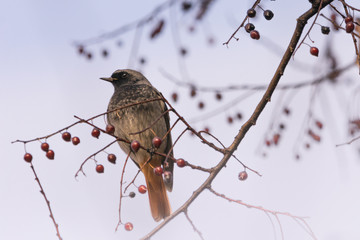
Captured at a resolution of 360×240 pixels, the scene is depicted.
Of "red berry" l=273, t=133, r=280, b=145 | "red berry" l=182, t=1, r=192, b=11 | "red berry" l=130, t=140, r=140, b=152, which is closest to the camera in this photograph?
"red berry" l=130, t=140, r=140, b=152

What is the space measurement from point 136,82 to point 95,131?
8.12ft

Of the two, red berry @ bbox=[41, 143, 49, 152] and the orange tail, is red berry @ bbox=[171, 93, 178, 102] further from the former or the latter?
red berry @ bbox=[41, 143, 49, 152]

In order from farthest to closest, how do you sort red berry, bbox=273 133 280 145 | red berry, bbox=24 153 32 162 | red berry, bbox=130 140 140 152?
red berry, bbox=273 133 280 145 < red berry, bbox=24 153 32 162 < red berry, bbox=130 140 140 152

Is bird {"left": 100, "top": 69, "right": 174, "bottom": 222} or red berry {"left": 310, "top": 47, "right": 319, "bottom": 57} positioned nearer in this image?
red berry {"left": 310, "top": 47, "right": 319, "bottom": 57}

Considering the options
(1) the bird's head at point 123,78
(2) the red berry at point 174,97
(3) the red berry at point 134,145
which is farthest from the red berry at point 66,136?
(1) the bird's head at point 123,78

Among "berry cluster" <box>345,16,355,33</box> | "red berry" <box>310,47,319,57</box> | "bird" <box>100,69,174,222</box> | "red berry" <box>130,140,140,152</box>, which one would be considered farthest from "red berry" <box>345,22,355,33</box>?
"bird" <box>100,69,174,222</box>

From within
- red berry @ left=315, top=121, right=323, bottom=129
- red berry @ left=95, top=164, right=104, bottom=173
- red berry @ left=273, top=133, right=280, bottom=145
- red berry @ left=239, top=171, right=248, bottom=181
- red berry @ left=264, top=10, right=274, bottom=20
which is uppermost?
red berry @ left=273, top=133, right=280, bottom=145

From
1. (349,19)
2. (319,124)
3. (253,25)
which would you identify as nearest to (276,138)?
(319,124)

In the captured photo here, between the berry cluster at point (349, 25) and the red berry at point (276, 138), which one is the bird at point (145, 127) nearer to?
the red berry at point (276, 138)

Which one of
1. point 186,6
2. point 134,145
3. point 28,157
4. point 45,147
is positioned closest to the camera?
point 134,145

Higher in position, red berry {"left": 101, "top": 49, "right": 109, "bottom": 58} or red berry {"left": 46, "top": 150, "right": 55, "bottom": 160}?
red berry {"left": 101, "top": 49, "right": 109, "bottom": 58}

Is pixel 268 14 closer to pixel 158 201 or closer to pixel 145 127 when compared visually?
pixel 145 127

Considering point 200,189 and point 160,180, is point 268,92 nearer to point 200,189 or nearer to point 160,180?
point 200,189

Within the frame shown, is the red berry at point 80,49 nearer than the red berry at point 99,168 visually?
No
